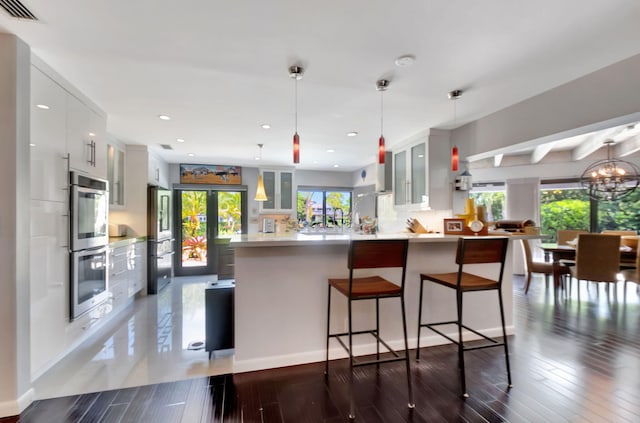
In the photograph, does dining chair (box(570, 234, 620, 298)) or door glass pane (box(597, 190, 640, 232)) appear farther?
door glass pane (box(597, 190, 640, 232))

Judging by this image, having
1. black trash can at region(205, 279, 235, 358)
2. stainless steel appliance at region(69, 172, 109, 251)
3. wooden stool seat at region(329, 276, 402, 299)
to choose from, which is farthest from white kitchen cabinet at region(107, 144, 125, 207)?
wooden stool seat at region(329, 276, 402, 299)

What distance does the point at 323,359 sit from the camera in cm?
246

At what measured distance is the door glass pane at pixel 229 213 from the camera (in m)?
6.62

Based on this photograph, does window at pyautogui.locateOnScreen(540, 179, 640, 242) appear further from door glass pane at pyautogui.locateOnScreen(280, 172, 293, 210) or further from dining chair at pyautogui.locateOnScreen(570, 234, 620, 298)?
door glass pane at pyautogui.locateOnScreen(280, 172, 293, 210)

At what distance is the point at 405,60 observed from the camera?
2.17m

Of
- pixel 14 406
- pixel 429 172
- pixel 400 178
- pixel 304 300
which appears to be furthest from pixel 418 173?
pixel 14 406

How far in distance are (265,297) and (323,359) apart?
0.75 m

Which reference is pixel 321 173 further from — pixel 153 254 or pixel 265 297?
pixel 265 297

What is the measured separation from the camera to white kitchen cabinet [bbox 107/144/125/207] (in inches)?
159

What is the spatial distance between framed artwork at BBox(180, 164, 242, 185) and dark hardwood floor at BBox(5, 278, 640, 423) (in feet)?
16.3

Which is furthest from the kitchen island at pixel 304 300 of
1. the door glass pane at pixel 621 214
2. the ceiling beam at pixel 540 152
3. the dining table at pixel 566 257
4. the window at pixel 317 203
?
the door glass pane at pixel 621 214

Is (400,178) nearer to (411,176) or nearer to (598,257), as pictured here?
(411,176)

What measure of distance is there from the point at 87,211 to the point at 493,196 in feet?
24.0

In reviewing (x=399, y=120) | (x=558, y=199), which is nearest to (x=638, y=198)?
(x=558, y=199)
